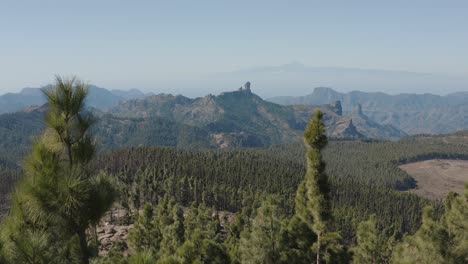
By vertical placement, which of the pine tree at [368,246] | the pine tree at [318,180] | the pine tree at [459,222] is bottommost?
the pine tree at [368,246]

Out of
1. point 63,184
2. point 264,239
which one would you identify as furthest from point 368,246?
point 63,184

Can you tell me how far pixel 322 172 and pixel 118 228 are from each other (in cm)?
8535

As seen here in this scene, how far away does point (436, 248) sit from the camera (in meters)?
25.1

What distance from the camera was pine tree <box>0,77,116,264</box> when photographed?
10.6m

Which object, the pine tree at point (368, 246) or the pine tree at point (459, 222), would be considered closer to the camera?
the pine tree at point (459, 222)

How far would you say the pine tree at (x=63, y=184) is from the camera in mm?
10609

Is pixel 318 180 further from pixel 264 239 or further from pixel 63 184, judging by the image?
pixel 63 184

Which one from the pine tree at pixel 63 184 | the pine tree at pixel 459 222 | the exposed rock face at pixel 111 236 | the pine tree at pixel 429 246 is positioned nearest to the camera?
the pine tree at pixel 63 184

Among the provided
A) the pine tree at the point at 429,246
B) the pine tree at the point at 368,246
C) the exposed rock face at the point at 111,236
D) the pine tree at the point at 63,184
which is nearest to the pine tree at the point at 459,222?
the pine tree at the point at 429,246

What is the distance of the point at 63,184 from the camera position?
10.6 meters

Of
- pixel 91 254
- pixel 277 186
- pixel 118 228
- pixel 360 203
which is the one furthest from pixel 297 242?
pixel 360 203

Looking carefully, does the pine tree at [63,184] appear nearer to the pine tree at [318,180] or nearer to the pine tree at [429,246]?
the pine tree at [318,180]

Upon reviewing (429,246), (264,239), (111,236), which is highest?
(429,246)

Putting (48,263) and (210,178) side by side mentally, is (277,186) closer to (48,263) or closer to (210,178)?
(210,178)
